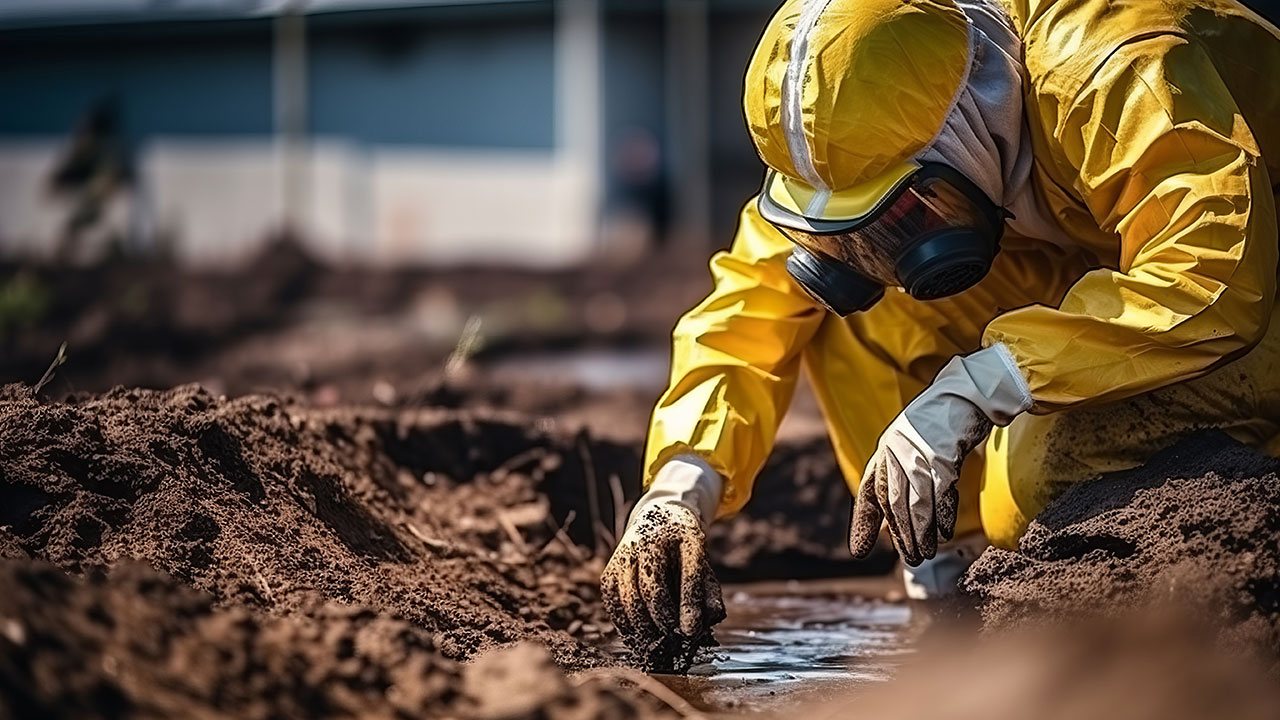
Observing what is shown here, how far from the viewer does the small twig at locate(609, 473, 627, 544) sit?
14.5 ft

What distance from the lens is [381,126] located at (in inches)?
605

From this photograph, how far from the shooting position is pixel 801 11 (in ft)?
10.3

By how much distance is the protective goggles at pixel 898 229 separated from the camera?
3.10 metres

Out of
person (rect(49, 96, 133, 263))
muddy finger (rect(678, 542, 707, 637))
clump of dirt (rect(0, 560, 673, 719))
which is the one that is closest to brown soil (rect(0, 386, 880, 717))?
clump of dirt (rect(0, 560, 673, 719))

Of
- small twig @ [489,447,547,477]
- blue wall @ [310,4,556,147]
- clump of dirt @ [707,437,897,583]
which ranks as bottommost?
clump of dirt @ [707,437,897,583]

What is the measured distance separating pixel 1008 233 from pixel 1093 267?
220 mm

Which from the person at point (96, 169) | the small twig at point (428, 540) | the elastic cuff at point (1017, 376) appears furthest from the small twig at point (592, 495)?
the person at point (96, 169)

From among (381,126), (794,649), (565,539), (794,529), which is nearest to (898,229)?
(794,649)

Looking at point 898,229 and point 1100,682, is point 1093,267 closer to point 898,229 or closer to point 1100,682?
point 898,229

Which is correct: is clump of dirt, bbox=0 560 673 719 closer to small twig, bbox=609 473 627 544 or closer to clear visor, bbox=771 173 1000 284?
clear visor, bbox=771 173 1000 284

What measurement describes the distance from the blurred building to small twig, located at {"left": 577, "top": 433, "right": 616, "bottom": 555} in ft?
31.9

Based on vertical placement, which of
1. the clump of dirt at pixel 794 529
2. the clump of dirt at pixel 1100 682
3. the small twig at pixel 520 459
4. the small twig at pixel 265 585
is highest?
the clump of dirt at pixel 1100 682

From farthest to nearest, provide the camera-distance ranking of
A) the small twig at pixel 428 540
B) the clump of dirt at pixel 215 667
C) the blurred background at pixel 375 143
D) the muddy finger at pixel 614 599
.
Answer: the blurred background at pixel 375 143, the small twig at pixel 428 540, the muddy finger at pixel 614 599, the clump of dirt at pixel 215 667

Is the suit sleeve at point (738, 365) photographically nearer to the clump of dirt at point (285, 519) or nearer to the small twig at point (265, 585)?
the clump of dirt at point (285, 519)
